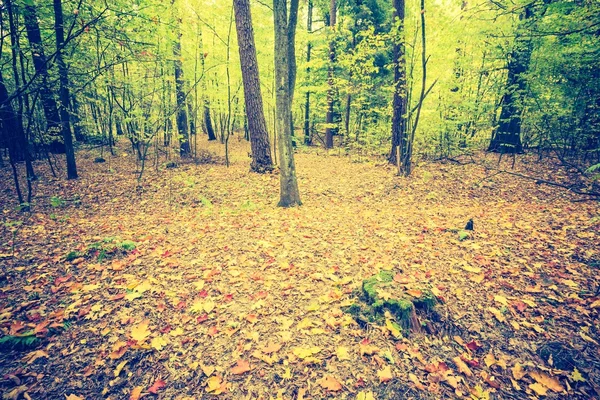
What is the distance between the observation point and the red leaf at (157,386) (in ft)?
8.01

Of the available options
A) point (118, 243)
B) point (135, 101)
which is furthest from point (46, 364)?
point (135, 101)

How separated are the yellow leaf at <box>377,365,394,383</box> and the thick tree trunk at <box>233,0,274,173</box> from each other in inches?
328

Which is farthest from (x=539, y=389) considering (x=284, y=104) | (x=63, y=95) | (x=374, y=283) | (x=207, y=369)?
(x=63, y=95)

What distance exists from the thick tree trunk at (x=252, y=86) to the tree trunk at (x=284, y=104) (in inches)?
139

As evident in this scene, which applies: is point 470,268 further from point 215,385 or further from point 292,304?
point 215,385

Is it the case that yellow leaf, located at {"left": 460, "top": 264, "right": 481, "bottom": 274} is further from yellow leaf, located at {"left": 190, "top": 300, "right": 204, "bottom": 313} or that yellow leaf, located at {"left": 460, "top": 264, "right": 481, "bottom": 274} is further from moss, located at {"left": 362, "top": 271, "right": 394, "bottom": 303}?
yellow leaf, located at {"left": 190, "top": 300, "right": 204, "bottom": 313}

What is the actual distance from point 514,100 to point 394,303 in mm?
9961

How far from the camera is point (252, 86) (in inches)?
389

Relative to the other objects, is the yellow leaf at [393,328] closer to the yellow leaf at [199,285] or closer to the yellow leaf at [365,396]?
the yellow leaf at [365,396]

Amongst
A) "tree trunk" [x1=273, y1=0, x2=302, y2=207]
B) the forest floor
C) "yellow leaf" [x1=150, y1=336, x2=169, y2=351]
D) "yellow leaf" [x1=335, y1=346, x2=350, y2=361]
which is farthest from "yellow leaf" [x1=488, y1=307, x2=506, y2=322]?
"tree trunk" [x1=273, y1=0, x2=302, y2=207]

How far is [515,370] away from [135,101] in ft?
41.1

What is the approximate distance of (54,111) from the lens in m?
10.4

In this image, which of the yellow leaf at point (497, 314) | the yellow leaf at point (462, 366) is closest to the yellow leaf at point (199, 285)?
the yellow leaf at point (462, 366)

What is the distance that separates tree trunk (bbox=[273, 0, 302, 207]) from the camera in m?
5.80
